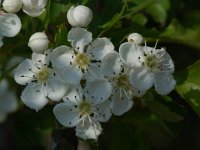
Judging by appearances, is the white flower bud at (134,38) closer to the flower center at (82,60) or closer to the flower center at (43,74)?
the flower center at (82,60)

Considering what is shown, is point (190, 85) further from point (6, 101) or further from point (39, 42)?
point (6, 101)

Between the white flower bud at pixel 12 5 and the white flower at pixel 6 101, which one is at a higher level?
the white flower bud at pixel 12 5

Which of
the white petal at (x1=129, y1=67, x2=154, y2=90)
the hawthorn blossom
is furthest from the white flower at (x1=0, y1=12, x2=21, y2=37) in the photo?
the white petal at (x1=129, y1=67, x2=154, y2=90)

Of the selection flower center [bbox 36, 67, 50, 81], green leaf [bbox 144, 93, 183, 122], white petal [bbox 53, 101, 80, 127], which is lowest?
green leaf [bbox 144, 93, 183, 122]

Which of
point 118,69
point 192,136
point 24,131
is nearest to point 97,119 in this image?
point 118,69

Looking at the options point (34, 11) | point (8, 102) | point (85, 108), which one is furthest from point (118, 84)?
point (8, 102)

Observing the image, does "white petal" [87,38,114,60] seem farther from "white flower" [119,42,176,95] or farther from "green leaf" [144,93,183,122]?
"green leaf" [144,93,183,122]

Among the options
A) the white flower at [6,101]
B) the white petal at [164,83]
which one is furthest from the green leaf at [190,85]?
the white flower at [6,101]
